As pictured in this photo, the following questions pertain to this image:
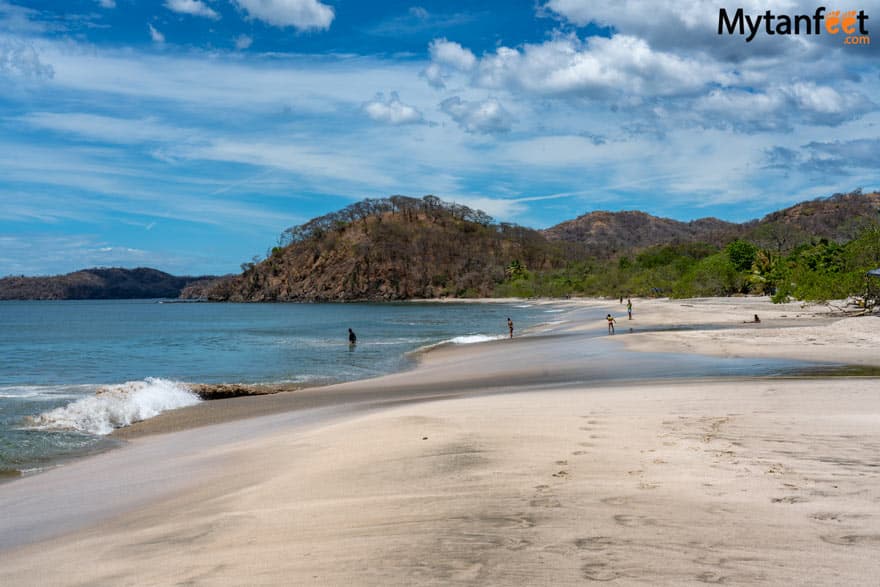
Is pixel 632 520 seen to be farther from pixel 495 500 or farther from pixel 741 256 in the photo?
pixel 741 256

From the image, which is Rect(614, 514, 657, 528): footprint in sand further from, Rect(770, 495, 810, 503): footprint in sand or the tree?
the tree

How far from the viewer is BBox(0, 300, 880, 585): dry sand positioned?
4.46 metres

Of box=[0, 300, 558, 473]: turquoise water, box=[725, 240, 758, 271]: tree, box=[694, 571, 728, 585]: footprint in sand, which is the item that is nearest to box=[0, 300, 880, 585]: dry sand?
box=[694, 571, 728, 585]: footprint in sand

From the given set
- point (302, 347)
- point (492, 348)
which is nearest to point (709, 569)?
point (492, 348)

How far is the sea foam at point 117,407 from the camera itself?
15119 mm

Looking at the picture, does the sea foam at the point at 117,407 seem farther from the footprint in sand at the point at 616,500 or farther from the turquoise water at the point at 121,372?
the footprint in sand at the point at 616,500

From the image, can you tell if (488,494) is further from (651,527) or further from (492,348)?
(492,348)

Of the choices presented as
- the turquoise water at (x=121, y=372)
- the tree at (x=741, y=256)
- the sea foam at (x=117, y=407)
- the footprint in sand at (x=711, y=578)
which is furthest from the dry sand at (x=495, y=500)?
the tree at (x=741, y=256)

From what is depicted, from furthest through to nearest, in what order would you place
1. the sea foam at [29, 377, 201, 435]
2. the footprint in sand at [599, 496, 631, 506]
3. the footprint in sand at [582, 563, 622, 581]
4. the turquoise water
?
the sea foam at [29, 377, 201, 435], the turquoise water, the footprint in sand at [599, 496, 631, 506], the footprint in sand at [582, 563, 622, 581]

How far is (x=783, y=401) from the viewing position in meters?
11.1

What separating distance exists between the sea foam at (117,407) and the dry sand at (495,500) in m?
3.69

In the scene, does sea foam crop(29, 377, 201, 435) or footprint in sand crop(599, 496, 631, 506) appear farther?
sea foam crop(29, 377, 201, 435)

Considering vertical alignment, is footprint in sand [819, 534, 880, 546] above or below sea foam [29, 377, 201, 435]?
above

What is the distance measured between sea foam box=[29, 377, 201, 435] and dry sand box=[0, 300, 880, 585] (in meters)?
3.69
